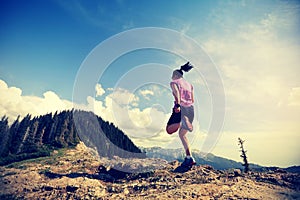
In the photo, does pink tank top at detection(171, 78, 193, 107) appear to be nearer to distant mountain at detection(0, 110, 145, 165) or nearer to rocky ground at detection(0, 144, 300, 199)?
rocky ground at detection(0, 144, 300, 199)

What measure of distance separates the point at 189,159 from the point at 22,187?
1535cm

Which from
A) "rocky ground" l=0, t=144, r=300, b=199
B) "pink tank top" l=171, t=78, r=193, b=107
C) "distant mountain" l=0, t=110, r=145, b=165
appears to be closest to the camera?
"pink tank top" l=171, t=78, r=193, b=107

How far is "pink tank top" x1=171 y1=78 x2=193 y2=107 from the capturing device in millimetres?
10250

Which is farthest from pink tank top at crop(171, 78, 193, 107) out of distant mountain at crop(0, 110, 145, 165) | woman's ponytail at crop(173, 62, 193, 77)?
distant mountain at crop(0, 110, 145, 165)

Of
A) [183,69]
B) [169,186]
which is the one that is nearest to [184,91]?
[183,69]

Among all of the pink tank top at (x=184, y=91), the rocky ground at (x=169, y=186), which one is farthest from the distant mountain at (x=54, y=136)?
the pink tank top at (x=184, y=91)

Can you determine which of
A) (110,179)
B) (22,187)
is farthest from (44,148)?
(110,179)

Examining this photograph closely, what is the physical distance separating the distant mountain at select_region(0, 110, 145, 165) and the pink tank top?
3799 centimetres

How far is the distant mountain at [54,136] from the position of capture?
49.2 m

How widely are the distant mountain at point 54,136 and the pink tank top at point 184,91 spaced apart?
1496 inches

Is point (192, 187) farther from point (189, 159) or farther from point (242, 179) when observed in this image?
point (242, 179)

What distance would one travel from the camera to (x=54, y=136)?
58.5m

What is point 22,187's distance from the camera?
16.6 meters

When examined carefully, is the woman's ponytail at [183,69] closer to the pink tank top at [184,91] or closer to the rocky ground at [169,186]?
the pink tank top at [184,91]
